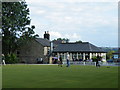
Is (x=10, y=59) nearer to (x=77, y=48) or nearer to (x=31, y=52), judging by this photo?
(x=31, y=52)

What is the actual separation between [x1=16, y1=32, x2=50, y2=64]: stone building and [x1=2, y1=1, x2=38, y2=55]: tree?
4.41 metres

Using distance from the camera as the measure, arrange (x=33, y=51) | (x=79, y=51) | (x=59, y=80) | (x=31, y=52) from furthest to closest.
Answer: (x=79, y=51), (x=31, y=52), (x=33, y=51), (x=59, y=80)

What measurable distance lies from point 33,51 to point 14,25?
1055 centimetres

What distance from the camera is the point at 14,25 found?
62.2 m

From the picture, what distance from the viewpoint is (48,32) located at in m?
80.5

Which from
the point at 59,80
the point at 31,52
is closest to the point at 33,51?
the point at 31,52

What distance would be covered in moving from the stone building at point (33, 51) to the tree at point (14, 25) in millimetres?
4409

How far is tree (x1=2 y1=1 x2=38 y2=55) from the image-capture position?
6147cm

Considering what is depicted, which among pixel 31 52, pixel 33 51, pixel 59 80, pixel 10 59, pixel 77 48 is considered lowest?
pixel 10 59

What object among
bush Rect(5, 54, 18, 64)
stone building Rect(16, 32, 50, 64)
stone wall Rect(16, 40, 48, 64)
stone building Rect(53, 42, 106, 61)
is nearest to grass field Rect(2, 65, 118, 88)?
bush Rect(5, 54, 18, 64)

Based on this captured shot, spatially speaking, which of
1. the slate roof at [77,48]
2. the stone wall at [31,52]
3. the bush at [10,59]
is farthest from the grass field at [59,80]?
the slate roof at [77,48]

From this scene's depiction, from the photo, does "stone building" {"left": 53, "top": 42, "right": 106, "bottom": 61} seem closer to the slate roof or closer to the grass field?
the slate roof

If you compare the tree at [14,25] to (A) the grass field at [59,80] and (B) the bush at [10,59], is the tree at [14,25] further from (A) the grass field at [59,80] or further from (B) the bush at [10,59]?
(A) the grass field at [59,80]

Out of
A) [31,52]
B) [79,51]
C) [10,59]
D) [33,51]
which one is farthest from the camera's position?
[79,51]
